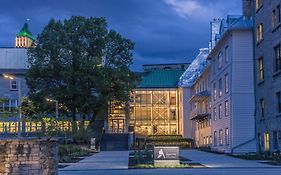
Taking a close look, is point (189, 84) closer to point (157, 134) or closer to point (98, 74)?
point (157, 134)

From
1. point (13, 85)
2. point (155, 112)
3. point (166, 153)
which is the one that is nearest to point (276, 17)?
point (166, 153)

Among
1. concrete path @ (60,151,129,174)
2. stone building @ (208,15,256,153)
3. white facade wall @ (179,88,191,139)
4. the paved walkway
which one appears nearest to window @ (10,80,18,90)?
white facade wall @ (179,88,191,139)

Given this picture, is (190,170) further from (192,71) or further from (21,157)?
(192,71)

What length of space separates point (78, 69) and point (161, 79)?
93.7ft

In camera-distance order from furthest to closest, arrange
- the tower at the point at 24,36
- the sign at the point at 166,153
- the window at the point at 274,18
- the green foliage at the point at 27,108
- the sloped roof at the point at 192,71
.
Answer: the tower at the point at 24,36, the sloped roof at the point at 192,71, the window at the point at 274,18, the sign at the point at 166,153, the green foliage at the point at 27,108

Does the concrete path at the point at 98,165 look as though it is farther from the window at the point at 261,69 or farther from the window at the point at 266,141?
the window at the point at 261,69

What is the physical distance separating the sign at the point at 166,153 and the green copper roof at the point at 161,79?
55743mm

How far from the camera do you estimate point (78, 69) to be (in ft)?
199

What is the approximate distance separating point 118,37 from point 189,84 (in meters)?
19.8

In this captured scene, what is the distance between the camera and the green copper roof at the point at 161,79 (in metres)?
84.7

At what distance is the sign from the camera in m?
27.3

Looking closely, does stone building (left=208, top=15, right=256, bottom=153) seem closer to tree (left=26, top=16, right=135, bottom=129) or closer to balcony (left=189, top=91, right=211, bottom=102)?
balcony (left=189, top=91, right=211, bottom=102)

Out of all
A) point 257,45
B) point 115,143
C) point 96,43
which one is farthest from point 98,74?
point 257,45

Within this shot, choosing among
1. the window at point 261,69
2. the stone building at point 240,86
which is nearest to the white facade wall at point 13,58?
the stone building at point 240,86
